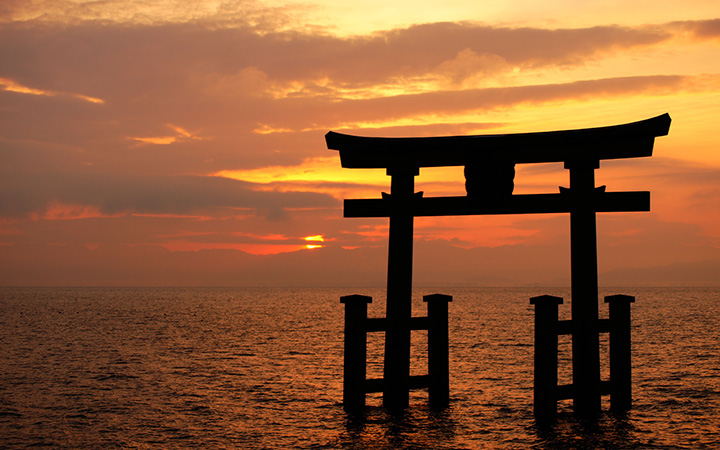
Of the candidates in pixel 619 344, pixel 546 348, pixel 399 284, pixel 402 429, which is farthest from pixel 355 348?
pixel 619 344

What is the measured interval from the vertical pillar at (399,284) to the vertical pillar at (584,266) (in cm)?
263

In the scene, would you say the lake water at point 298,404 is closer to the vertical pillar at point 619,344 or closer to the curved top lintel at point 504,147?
the vertical pillar at point 619,344

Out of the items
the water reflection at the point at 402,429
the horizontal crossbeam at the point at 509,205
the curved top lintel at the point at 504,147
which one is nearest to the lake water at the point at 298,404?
the water reflection at the point at 402,429

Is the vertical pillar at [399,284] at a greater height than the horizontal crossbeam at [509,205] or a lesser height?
lesser

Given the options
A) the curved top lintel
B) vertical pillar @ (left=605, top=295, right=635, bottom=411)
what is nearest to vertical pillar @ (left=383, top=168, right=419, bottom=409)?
the curved top lintel

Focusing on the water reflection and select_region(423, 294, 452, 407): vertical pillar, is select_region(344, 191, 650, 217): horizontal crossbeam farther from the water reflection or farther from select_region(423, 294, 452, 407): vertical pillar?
the water reflection

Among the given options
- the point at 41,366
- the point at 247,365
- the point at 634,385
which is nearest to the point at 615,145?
the point at 634,385

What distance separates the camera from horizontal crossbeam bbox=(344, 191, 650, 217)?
404 inches

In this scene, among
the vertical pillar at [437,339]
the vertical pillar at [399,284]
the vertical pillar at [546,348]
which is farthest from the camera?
the vertical pillar at [437,339]

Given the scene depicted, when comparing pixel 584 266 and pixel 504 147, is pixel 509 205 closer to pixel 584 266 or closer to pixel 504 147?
pixel 504 147

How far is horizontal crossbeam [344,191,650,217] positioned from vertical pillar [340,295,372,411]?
159 cm

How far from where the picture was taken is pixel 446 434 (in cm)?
1074

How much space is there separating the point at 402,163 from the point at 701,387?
11.5m

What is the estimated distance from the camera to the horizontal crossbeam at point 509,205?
10266 millimetres
